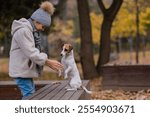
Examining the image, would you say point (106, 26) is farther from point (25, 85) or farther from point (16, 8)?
point (25, 85)

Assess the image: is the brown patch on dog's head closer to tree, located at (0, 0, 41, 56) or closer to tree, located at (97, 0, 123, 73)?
tree, located at (97, 0, 123, 73)

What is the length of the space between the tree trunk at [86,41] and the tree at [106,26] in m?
0.53

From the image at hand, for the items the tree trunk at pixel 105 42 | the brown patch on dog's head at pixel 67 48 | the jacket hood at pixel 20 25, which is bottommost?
the tree trunk at pixel 105 42

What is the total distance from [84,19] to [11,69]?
11.3 m

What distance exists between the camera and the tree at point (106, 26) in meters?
17.3

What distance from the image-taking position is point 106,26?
692 inches

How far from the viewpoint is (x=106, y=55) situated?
17.8 metres

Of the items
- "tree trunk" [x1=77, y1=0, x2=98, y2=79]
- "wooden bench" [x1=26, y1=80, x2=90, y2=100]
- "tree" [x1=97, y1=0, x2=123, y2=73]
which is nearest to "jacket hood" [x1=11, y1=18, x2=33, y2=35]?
"wooden bench" [x1=26, y1=80, x2=90, y2=100]

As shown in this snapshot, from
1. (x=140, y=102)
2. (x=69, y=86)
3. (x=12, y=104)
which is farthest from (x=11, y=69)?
(x=140, y=102)

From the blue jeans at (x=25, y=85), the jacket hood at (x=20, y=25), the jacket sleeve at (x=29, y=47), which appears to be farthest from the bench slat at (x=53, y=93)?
the jacket hood at (x=20, y=25)

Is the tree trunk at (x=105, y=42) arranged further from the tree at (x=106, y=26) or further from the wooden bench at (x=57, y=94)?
the wooden bench at (x=57, y=94)

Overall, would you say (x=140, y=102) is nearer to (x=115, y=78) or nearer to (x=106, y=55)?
(x=115, y=78)

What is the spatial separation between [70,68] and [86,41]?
35.7 feet

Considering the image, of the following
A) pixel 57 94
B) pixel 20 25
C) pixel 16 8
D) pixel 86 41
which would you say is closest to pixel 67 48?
pixel 57 94
